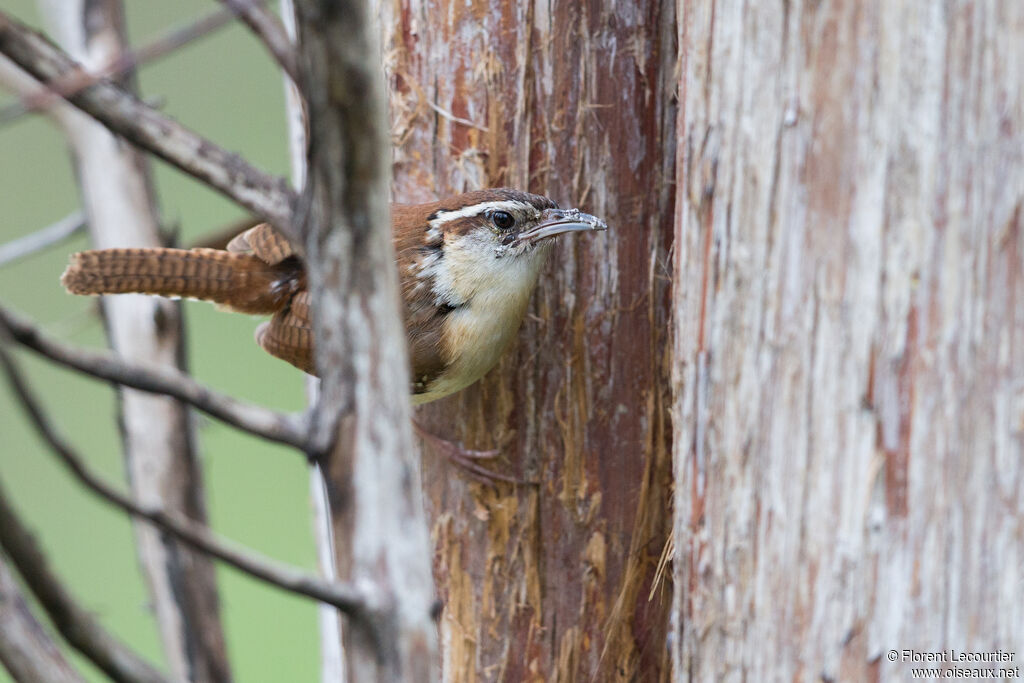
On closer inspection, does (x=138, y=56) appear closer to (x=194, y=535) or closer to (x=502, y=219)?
Result: (x=194, y=535)

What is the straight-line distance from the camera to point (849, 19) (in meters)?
1.66

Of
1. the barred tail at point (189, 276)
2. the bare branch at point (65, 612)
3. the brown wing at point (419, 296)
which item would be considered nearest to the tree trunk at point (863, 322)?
the brown wing at point (419, 296)

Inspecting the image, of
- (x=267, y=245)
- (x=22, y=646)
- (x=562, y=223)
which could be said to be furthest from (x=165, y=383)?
(x=267, y=245)

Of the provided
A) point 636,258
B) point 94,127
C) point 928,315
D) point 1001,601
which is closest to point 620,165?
point 636,258

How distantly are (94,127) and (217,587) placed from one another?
193 cm

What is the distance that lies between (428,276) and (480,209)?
30cm

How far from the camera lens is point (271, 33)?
4.12ft

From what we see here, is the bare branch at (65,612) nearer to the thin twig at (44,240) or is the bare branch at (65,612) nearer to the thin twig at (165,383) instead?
the thin twig at (165,383)

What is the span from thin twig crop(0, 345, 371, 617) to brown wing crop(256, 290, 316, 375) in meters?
1.61

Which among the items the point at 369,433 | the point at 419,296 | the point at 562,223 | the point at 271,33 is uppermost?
the point at 271,33

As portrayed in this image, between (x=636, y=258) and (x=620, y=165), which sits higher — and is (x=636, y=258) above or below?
below

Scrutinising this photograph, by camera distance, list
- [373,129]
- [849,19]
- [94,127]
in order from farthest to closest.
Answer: [94,127] → [849,19] → [373,129]

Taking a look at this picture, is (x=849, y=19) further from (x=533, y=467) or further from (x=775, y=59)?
(x=533, y=467)

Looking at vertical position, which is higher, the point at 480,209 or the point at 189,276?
the point at 480,209
